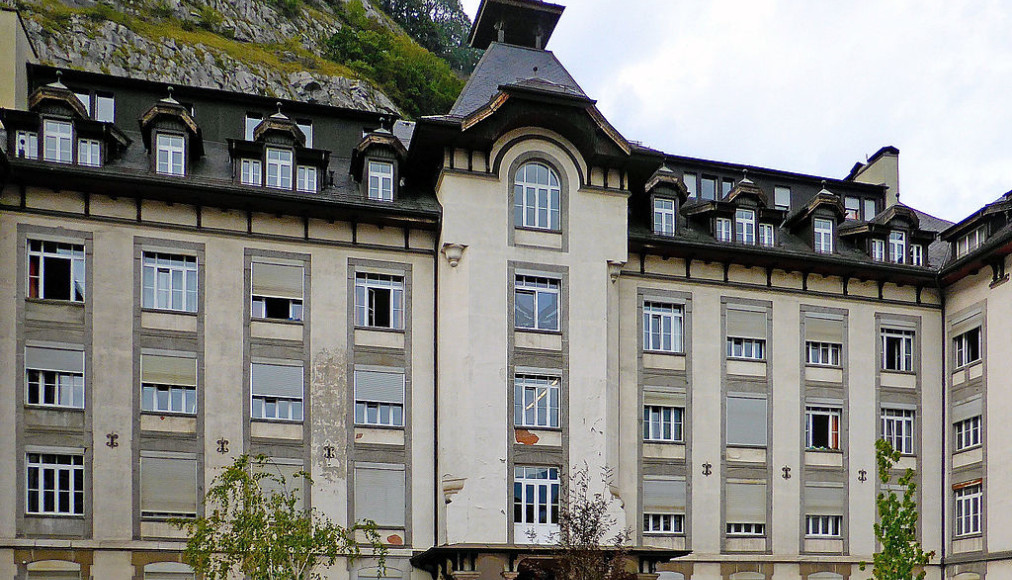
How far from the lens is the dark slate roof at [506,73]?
1344 inches

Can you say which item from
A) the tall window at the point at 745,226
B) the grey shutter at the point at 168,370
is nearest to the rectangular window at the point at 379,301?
the grey shutter at the point at 168,370

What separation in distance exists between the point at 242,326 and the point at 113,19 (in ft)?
166

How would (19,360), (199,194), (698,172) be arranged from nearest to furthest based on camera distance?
1. (19,360)
2. (199,194)
3. (698,172)

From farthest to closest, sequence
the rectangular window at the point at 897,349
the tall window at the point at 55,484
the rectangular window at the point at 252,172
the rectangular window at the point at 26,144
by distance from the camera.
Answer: the rectangular window at the point at 897,349, the rectangular window at the point at 252,172, the rectangular window at the point at 26,144, the tall window at the point at 55,484

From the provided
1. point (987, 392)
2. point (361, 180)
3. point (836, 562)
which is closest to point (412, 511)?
point (361, 180)

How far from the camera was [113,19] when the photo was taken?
239ft

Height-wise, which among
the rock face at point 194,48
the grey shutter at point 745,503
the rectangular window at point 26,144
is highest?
the rock face at point 194,48

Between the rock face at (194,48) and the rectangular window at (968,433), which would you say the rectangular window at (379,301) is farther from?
the rock face at (194,48)

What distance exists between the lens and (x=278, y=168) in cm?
3195

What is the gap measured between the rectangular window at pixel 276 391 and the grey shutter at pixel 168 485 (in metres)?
2.33

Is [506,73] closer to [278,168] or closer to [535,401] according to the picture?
[278,168]

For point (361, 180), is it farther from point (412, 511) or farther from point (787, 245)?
point (787, 245)

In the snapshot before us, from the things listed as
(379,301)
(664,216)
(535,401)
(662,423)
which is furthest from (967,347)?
(379,301)

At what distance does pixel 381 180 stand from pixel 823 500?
1720 cm
